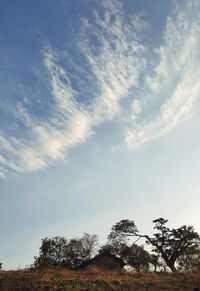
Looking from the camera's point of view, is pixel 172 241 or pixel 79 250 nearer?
pixel 172 241

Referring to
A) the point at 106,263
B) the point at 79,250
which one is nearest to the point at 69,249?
the point at 79,250

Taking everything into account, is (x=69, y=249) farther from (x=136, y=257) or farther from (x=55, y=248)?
(x=136, y=257)

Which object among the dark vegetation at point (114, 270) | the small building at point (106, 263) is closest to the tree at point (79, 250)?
the dark vegetation at point (114, 270)

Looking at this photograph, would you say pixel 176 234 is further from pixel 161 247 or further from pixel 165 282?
pixel 165 282

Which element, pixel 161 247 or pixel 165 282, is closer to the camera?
pixel 165 282

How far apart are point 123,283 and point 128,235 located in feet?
86.8

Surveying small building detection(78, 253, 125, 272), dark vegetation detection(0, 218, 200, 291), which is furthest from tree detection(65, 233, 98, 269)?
small building detection(78, 253, 125, 272)

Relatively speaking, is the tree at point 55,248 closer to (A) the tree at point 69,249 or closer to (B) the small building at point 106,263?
(A) the tree at point 69,249

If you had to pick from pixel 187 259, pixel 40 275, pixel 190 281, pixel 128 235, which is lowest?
pixel 190 281

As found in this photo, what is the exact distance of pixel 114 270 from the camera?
1542 inches

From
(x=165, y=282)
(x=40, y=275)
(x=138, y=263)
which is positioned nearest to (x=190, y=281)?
(x=165, y=282)

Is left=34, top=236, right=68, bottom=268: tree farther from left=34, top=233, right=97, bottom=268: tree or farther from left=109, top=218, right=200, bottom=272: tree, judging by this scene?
left=109, top=218, right=200, bottom=272: tree

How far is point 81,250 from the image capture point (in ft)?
206

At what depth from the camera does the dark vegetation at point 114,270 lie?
706 inches
